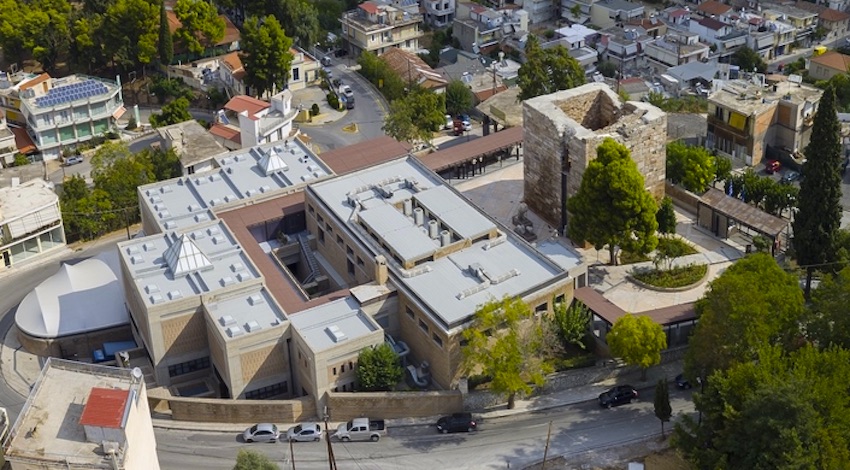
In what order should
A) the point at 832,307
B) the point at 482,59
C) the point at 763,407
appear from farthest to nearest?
the point at 482,59 → the point at 832,307 → the point at 763,407

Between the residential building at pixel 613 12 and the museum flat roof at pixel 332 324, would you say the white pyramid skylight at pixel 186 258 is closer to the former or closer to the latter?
the museum flat roof at pixel 332 324

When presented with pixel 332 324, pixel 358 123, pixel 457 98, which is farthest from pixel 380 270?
pixel 457 98

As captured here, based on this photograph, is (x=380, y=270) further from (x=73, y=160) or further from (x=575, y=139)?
(x=73, y=160)

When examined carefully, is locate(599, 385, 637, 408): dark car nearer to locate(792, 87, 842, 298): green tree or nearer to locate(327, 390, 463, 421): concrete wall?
locate(327, 390, 463, 421): concrete wall

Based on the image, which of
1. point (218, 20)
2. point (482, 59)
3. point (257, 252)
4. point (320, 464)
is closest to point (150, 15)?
point (218, 20)

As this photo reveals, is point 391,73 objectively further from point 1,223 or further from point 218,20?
point 1,223
